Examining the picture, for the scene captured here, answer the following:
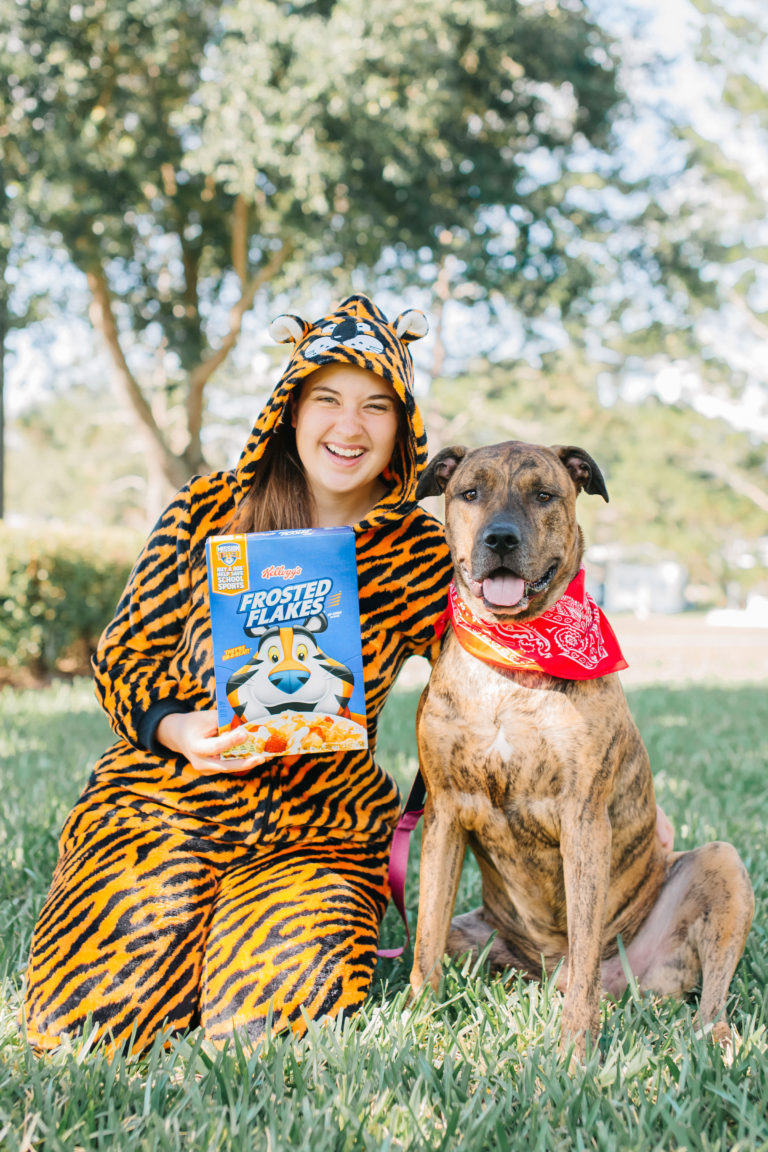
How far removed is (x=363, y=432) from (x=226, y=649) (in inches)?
34.0

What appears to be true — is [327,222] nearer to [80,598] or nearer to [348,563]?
[80,598]

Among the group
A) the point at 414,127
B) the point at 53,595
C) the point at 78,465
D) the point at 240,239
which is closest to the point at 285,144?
the point at 414,127

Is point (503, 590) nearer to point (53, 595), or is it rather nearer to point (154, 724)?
point (154, 724)

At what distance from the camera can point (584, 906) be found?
7.79ft

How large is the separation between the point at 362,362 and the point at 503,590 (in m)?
0.88

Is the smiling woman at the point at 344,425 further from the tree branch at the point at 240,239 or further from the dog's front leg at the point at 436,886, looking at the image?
the tree branch at the point at 240,239

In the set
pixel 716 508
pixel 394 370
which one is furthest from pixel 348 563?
pixel 716 508

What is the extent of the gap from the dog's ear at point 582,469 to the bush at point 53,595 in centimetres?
746

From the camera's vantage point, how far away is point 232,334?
14070 mm

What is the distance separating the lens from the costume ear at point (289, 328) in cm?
300

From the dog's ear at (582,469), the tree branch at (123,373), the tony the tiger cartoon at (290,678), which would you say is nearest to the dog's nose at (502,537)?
the dog's ear at (582,469)

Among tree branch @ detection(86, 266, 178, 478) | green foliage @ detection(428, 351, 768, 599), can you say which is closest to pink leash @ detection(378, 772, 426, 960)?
tree branch @ detection(86, 266, 178, 478)

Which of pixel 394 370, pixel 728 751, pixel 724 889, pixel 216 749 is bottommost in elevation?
pixel 728 751

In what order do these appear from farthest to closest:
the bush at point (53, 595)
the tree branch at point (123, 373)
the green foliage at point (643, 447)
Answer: the green foliage at point (643, 447) → the tree branch at point (123, 373) → the bush at point (53, 595)
